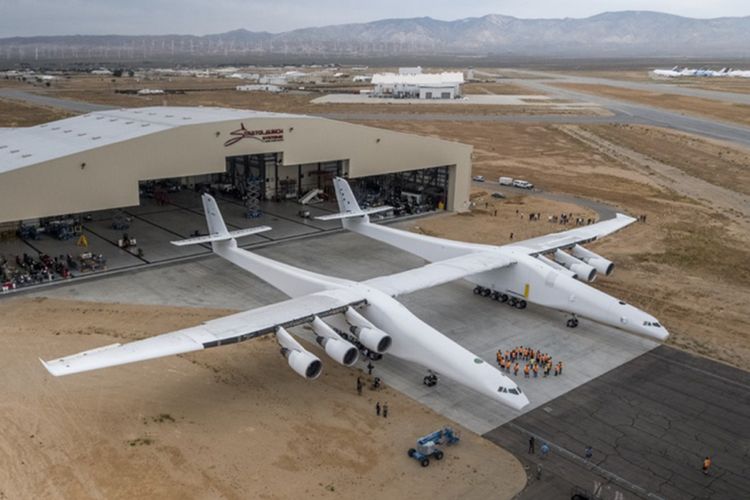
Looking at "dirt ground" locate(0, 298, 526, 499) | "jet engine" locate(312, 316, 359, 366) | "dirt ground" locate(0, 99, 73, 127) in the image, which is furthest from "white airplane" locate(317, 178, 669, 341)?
"dirt ground" locate(0, 99, 73, 127)

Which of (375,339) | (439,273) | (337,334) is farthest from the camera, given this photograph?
(439,273)

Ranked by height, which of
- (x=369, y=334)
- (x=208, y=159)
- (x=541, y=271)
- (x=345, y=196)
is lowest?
(x=369, y=334)

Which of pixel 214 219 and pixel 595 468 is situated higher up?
pixel 214 219

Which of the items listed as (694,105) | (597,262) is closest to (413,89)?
(694,105)

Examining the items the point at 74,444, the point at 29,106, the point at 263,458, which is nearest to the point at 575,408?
the point at 263,458

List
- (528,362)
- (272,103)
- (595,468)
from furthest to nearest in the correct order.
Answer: (272,103)
(528,362)
(595,468)

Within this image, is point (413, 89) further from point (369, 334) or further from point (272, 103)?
point (369, 334)

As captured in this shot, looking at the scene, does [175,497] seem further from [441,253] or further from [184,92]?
[184,92]
